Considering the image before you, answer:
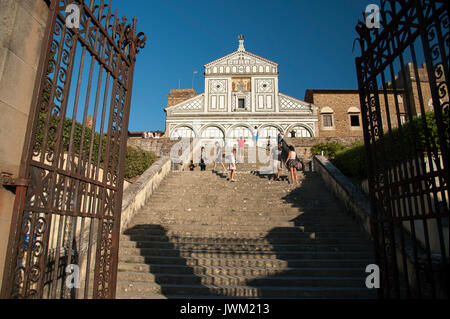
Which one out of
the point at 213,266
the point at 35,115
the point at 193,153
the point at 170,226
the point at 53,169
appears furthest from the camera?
the point at 193,153

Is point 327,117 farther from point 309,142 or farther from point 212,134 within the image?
point 309,142

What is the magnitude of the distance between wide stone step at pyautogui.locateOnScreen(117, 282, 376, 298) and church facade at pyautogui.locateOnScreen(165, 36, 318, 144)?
88.4 feet

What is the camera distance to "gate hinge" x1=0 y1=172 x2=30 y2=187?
2.36 metres

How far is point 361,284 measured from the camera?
206 inches

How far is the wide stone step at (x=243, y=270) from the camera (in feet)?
18.4

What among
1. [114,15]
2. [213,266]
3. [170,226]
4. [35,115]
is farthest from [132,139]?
[35,115]

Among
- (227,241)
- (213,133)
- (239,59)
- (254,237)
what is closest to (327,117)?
(239,59)

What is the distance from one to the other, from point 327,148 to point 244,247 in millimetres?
12408

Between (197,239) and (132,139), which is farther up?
(132,139)

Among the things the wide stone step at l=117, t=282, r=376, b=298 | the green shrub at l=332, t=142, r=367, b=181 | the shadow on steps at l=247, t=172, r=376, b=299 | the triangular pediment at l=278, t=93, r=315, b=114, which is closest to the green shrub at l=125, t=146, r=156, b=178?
the shadow on steps at l=247, t=172, r=376, b=299

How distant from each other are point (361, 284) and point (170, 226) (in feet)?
14.2

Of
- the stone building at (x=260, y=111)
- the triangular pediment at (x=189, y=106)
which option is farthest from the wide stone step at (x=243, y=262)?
the triangular pediment at (x=189, y=106)

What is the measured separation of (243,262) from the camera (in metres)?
6.02

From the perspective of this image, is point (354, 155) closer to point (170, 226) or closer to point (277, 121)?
point (170, 226)
